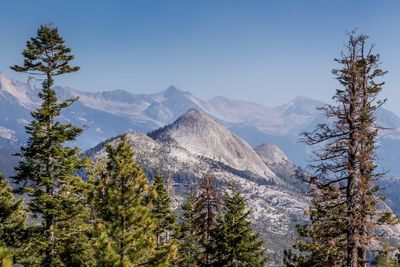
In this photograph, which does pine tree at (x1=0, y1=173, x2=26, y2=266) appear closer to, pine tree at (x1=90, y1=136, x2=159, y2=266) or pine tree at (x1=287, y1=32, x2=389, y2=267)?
pine tree at (x1=90, y1=136, x2=159, y2=266)

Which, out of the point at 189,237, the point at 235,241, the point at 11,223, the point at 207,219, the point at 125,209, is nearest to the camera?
the point at 125,209

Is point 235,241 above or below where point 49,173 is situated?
below

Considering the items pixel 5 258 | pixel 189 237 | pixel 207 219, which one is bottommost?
pixel 189 237

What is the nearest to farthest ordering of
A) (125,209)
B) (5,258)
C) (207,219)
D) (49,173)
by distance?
(5,258), (125,209), (49,173), (207,219)

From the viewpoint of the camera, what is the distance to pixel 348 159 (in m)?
25.1

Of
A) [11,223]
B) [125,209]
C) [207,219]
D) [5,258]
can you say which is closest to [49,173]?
[125,209]

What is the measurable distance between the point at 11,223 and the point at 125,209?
20.8 metres

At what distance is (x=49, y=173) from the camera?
3105cm

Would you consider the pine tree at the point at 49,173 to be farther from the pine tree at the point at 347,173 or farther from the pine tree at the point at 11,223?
the pine tree at the point at 347,173

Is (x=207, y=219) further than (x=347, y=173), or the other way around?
(x=207, y=219)

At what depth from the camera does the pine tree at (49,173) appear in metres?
30.4

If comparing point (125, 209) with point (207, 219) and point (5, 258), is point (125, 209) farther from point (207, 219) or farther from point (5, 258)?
point (207, 219)

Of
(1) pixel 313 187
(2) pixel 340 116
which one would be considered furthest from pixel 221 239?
(2) pixel 340 116

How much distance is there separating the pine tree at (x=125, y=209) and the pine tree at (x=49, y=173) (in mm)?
5323
